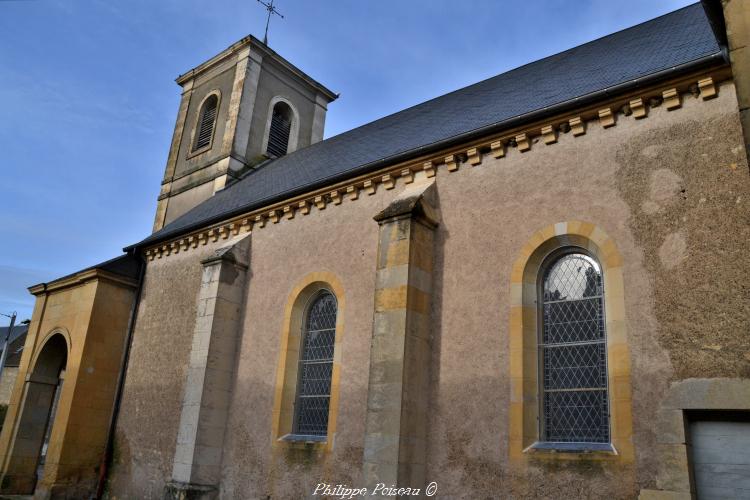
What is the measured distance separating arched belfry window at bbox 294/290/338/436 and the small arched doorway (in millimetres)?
7157

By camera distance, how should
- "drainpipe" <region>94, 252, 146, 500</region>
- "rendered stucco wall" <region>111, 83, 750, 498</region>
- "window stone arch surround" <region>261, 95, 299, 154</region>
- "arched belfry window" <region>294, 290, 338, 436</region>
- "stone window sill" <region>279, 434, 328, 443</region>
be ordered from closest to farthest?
"rendered stucco wall" <region>111, 83, 750, 498</region>, "stone window sill" <region>279, 434, 328, 443</region>, "arched belfry window" <region>294, 290, 338, 436</region>, "drainpipe" <region>94, 252, 146, 500</region>, "window stone arch surround" <region>261, 95, 299, 154</region>

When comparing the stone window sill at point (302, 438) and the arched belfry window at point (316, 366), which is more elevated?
the arched belfry window at point (316, 366)

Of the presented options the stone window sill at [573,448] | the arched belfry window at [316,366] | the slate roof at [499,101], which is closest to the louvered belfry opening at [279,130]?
the slate roof at [499,101]

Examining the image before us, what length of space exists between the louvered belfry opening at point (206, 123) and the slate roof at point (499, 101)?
4.70 m

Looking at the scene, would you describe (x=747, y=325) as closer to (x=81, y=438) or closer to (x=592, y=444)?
(x=592, y=444)

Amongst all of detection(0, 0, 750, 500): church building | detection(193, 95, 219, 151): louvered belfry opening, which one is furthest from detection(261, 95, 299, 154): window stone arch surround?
detection(0, 0, 750, 500): church building

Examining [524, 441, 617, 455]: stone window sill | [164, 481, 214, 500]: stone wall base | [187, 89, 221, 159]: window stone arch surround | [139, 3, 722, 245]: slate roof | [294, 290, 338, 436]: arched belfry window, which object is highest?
[187, 89, 221, 159]: window stone arch surround

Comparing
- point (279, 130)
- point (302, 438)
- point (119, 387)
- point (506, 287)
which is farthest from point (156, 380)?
point (279, 130)

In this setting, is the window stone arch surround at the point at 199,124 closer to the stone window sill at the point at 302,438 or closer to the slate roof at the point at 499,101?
the slate roof at the point at 499,101

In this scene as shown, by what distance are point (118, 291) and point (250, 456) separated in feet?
19.2

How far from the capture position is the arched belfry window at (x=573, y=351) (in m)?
7.02

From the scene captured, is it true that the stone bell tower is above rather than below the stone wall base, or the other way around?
above

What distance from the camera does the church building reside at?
20.9 ft

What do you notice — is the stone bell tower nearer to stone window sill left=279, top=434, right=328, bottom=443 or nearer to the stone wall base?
the stone wall base
